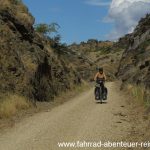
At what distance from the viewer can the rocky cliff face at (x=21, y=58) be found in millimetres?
24016

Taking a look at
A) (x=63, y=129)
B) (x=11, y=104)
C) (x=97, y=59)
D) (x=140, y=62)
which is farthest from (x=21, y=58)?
(x=97, y=59)

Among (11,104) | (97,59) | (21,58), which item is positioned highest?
(97,59)

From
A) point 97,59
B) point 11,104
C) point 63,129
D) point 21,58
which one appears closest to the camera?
point 63,129

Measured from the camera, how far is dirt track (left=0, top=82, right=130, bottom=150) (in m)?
13.4

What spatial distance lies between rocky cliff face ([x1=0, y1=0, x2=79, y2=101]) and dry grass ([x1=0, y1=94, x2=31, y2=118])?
0.59m

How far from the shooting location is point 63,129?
15.7m

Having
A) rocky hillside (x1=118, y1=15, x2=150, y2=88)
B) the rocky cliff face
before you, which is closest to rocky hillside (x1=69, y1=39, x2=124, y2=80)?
rocky hillside (x1=118, y1=15, x2=150, y2=88)

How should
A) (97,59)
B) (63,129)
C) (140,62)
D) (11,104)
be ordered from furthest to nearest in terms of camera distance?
(97,59) < (140,62) < (11,104) < (63,129)

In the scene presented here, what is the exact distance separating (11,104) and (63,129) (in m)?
5.80

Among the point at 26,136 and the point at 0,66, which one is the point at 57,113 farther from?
the point at 26,136

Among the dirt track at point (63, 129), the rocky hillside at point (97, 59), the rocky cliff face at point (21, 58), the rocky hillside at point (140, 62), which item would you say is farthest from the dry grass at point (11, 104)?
the rocky hillside at point (97, 59)

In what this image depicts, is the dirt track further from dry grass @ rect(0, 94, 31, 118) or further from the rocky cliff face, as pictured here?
the rocky cliff face

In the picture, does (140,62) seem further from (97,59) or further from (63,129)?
(97,59)

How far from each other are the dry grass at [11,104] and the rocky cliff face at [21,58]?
59 cm
